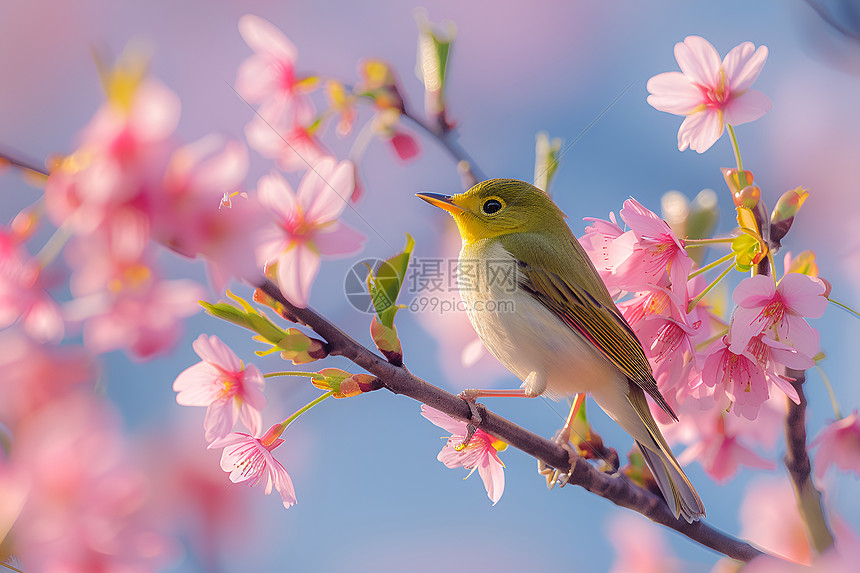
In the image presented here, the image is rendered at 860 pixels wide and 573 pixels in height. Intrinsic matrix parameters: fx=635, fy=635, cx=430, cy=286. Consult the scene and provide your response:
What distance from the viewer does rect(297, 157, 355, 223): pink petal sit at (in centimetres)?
82

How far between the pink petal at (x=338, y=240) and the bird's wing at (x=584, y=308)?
0.67m

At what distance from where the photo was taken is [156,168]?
2.03 feet

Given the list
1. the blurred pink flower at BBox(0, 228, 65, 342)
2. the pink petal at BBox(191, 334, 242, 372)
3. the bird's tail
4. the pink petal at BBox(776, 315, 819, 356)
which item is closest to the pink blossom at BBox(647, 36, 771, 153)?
the pink petal at BBox(776, 315, 819, 356)

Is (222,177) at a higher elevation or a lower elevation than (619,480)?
higher

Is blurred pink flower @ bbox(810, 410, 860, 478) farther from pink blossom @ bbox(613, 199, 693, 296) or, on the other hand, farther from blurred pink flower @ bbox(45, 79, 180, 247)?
blurred pink flower @ bbox(45, 79, 180, 247)

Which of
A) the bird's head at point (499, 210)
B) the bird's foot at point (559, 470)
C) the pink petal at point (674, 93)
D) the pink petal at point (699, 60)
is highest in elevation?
the pink petal at point (699, 60)

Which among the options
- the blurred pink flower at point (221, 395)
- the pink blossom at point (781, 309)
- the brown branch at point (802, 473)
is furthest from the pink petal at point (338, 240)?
the brown branch at point (802, 473)

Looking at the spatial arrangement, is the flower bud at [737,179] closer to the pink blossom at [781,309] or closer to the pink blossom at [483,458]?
the pink blossom at [781,309]

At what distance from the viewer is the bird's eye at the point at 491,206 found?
1.68m

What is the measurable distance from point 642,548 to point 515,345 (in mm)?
683

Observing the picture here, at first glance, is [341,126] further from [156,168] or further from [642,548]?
[642,548]

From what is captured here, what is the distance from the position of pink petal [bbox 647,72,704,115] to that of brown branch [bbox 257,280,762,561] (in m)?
0.69

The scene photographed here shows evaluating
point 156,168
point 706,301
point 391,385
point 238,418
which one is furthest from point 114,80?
point 706,301

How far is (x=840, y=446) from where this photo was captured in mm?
1320
